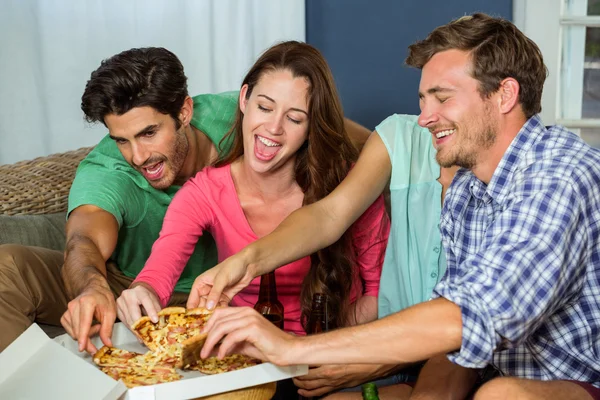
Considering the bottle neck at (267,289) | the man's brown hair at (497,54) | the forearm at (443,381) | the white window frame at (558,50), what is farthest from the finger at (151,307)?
the white window frame at (558,50)

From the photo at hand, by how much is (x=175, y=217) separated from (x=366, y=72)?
1.46 metres

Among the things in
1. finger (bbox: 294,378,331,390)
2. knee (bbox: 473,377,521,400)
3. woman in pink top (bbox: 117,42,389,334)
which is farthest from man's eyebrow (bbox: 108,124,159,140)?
knee (bbox: 473,377,521,400)

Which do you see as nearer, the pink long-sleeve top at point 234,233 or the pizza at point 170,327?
the pizza at point 170,327

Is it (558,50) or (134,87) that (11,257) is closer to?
(134,87)

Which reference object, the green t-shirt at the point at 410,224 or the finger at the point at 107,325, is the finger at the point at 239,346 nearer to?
the finger at the point at 107,325

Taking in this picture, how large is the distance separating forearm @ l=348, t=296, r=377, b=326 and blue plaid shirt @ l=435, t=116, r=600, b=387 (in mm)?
550

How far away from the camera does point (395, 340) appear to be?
1.41 m

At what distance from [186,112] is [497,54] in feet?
3.59

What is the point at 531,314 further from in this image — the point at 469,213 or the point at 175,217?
the point at 175,217

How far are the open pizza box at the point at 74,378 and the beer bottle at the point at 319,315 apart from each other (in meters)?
0.48

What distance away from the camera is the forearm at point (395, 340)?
1386 mm

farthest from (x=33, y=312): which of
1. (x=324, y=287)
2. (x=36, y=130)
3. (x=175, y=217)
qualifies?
(x=36, y=130)

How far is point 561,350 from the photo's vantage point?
1626 mm

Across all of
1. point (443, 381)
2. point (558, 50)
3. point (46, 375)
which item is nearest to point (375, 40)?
point (558, 50)
